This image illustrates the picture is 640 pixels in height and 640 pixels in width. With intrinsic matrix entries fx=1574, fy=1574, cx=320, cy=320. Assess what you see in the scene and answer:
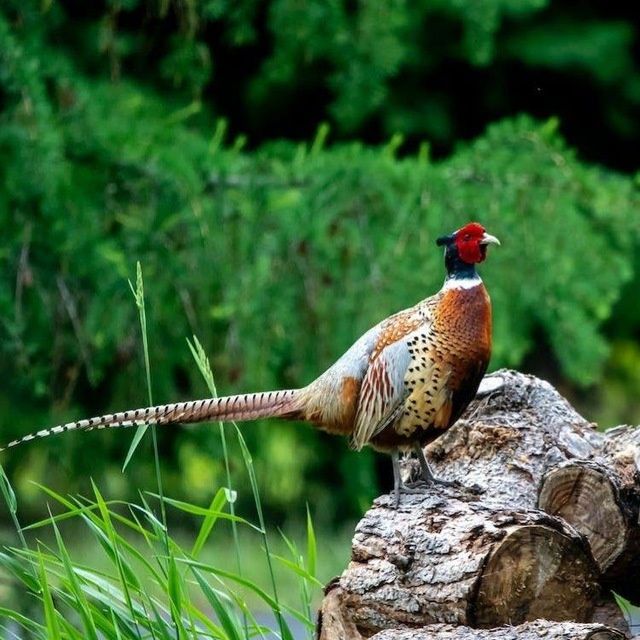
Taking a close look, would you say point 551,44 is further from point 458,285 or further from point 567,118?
point 458,285

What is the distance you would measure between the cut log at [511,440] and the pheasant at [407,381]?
99 mm

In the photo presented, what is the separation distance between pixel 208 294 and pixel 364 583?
3.23m

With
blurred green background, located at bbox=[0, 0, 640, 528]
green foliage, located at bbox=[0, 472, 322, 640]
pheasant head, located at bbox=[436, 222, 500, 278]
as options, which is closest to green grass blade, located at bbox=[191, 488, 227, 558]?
green foliage, located at bbox=[0, 472, 322, 640]

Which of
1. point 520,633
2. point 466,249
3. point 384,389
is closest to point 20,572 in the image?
point 520,633

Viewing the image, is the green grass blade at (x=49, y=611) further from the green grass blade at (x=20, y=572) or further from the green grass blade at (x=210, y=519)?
the green grass blade at (x=210, y=519)

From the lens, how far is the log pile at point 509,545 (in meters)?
3.60

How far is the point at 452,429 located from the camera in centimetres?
467

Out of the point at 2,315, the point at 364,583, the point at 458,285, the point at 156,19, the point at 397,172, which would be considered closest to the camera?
the point at 364,583

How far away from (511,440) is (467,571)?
869 millimetres

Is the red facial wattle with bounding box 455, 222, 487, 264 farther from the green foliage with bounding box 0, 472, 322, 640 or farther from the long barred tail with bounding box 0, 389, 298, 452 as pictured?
the green foliage with bounding box 0, 472, 322, 640

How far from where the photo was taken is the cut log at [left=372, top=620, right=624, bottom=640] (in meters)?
3.28

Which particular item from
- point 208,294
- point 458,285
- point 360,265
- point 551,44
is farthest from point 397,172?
point 551,44

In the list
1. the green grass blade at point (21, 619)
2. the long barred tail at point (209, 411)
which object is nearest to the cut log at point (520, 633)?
the green grass blade at point (21, 619)

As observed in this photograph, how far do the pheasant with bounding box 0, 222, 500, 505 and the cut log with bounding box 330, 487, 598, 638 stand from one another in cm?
54
